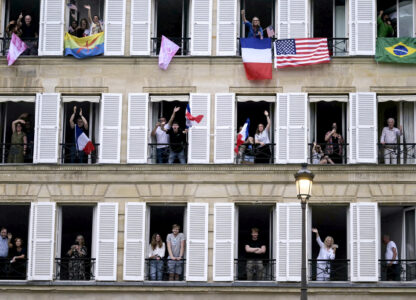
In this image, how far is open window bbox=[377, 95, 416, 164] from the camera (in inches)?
1446

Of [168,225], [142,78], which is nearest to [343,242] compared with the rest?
[168,225]

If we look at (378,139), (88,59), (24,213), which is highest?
(88,59)

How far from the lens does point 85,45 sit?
3759 centimetres

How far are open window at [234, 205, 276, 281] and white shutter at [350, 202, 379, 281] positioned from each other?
2646 millimetres

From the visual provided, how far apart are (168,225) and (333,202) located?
5.53 m

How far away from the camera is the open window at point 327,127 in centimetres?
3678

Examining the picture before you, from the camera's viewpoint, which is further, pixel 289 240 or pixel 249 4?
pixel 249 4

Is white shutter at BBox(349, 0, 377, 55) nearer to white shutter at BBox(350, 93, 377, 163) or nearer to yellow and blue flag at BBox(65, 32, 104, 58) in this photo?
white shutter at BBox(350, 93, 377, 163)

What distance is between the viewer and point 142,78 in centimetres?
3728

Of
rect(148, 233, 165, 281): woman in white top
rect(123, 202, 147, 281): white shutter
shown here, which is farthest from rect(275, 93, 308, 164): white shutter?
rect(123, 202, 147, 281): white shutter

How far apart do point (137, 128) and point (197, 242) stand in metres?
4.32

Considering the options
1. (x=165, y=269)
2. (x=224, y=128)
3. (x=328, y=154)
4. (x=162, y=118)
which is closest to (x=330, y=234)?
(x=328, y=154)

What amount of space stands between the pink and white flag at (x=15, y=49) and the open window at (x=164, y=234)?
22.4 feet

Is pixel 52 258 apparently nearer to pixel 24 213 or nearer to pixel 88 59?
pixel 24 213
